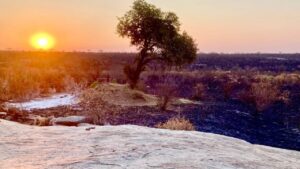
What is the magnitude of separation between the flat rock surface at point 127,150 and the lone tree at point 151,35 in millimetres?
25738

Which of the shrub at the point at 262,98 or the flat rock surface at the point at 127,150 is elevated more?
the flat rock surface at the point at 127,150

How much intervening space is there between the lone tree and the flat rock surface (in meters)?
25.7

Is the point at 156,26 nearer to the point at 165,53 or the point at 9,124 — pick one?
the point at 165,53

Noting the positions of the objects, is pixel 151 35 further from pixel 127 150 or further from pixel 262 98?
pixel 127 150

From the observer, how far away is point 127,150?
9.37 meters

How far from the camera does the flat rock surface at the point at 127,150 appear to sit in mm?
8578

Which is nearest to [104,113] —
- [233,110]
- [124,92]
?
[124,92]

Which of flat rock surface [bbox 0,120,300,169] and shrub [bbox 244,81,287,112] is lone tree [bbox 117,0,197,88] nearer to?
shrub [bbox 244,81,287,112]

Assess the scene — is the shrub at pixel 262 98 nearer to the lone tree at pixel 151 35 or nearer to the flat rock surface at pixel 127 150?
the lone tree at pixel 151 35

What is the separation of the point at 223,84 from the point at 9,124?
127 feet

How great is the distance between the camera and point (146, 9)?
1497 inches

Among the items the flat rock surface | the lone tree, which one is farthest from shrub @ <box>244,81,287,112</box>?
the flat rock surface

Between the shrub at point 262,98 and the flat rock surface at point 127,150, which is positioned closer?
the flat rock surface at point 127,150

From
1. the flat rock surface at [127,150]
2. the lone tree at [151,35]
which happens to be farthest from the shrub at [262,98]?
the flat rock surface at [127,150]
